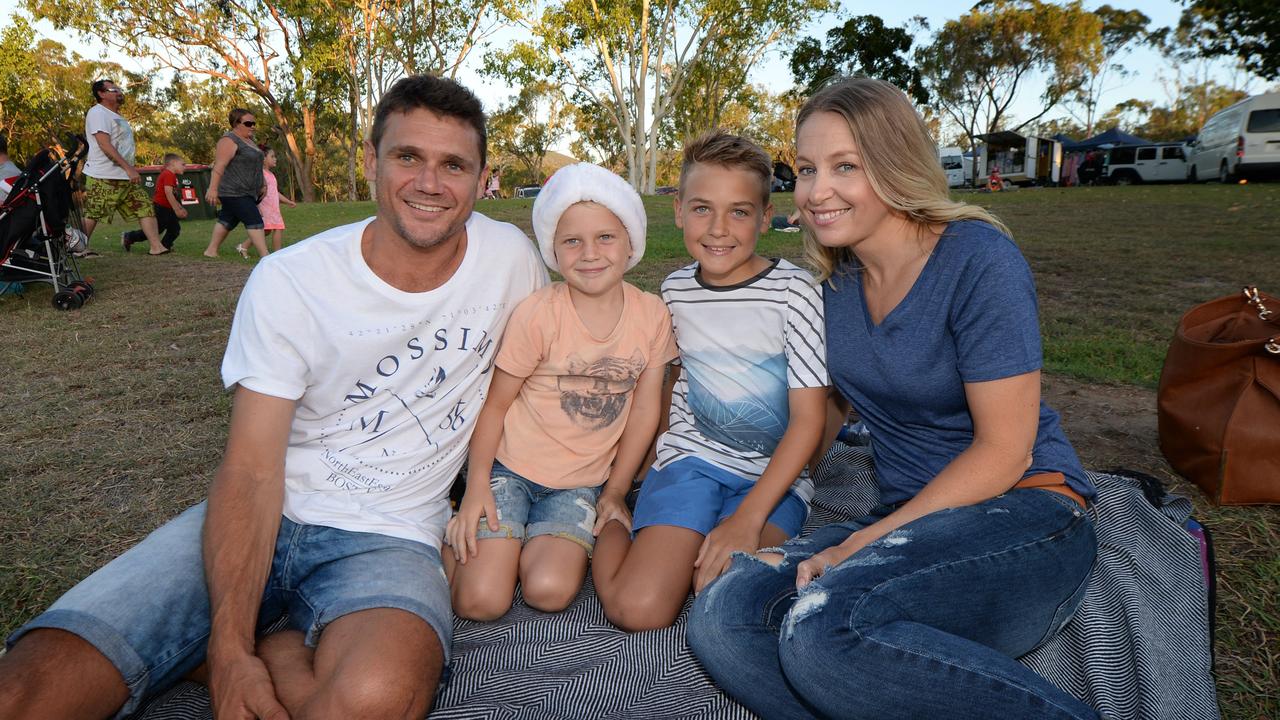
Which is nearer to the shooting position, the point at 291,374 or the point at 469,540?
the point at 291,374

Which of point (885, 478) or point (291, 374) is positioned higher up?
point (291, 374)

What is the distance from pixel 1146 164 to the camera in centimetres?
2927

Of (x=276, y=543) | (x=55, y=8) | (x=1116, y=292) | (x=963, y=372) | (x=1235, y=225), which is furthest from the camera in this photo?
(x=55, y=8)

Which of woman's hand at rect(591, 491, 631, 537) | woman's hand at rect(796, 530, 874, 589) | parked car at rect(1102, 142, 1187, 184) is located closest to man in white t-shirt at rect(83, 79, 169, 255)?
woman's hand at rect(591, 491, 631, 537)

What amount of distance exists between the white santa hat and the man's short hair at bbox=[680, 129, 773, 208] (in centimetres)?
24

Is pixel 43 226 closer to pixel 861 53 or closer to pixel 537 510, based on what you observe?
pixel 537 510

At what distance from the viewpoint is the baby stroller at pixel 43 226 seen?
22.7 ft

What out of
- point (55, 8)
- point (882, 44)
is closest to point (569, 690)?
point (55, 8)

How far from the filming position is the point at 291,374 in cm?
221

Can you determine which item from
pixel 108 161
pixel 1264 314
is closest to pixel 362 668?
pixel 1264 314

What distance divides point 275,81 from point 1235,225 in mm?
34540

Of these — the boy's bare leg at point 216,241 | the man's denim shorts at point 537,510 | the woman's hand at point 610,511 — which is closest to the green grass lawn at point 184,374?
the boy's bare leg at point 216,241

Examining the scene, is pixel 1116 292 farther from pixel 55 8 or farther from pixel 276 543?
pixel 55 8

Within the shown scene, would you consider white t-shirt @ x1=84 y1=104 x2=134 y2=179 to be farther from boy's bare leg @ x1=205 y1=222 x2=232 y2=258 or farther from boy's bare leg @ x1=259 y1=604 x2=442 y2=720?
boy's bare leg @ x1=259 y1=604 x2=442 y2=720
